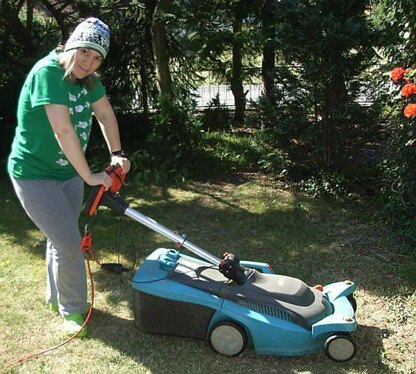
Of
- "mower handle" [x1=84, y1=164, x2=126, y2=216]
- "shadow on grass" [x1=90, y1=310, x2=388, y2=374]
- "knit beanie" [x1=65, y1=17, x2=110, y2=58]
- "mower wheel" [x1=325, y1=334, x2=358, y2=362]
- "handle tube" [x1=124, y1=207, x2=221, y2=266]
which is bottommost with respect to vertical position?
"shadow on grass" [x1=90, y1=310, x2=388, y2=374]

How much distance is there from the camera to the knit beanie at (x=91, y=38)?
2561 mm

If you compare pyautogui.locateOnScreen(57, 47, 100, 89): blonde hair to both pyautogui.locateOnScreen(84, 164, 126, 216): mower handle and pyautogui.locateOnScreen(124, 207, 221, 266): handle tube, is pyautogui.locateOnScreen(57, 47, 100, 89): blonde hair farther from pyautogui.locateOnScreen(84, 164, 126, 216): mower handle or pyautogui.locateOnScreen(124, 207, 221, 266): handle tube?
pyautogui.locateOnScreen(124, 207, 221, 266): handle tube

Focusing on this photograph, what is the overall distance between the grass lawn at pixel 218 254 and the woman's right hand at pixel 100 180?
3.24 ft

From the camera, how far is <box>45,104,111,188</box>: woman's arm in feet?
8.37

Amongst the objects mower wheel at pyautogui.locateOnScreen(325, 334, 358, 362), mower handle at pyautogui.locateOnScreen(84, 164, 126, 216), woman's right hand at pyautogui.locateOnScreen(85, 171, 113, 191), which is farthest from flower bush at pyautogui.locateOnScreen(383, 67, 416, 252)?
woman's right hand at pyautogui.locateOnScreen(85, 171, 113, 191)

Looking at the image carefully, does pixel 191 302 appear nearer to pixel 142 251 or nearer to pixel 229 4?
pixel 142 251

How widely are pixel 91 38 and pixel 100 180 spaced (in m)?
0.70

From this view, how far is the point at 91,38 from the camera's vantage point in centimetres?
256

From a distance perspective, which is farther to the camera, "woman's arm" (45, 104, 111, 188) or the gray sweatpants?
the gray sweatpants

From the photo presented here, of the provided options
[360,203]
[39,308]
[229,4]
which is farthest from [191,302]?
[229,4]

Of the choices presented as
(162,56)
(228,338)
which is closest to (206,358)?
(228,338)

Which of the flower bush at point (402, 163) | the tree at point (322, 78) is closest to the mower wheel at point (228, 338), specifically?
the flower bush at point (402, 163)

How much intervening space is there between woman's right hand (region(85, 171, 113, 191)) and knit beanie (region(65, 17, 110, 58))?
0.61 metres

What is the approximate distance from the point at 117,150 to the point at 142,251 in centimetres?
147
